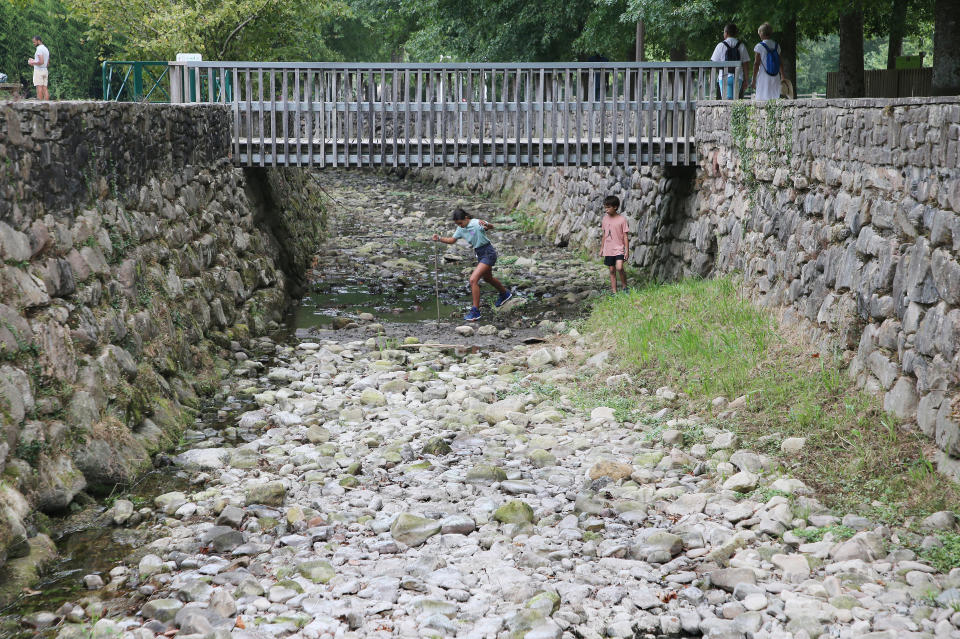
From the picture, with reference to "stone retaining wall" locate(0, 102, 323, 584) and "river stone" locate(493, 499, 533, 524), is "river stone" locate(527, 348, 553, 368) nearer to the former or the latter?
"stone retaining wall" locate(0, 102, 323, 584)

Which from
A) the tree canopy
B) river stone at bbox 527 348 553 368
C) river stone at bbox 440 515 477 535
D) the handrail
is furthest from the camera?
the tree canopy

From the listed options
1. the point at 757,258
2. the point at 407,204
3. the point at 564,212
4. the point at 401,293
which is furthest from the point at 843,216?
the point at 407,204

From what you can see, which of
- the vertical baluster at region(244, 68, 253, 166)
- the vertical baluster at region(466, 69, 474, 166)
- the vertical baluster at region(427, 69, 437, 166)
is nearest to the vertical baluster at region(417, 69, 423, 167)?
the vertical baluster at region(427, 69, 437, 166)

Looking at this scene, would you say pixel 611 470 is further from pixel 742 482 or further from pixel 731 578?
pixel 731 578

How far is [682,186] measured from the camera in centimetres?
1571

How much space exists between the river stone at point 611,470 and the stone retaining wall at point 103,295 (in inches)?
146

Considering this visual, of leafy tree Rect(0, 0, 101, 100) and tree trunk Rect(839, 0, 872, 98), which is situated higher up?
leafy tree Rect(0, 0, 101, 100)

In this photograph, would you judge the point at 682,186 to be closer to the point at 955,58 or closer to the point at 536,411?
the point at 955,58

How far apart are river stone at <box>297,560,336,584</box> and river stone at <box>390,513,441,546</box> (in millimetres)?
625

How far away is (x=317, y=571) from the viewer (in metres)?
6.25

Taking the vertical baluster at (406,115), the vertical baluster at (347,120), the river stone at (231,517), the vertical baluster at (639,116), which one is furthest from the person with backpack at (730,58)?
the river stone at (231,517)

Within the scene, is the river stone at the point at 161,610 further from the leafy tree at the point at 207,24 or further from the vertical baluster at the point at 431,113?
the leafy tree at the point at 207,24

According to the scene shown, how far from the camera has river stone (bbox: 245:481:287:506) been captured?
7383mm

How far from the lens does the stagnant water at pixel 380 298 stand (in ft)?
21.5
